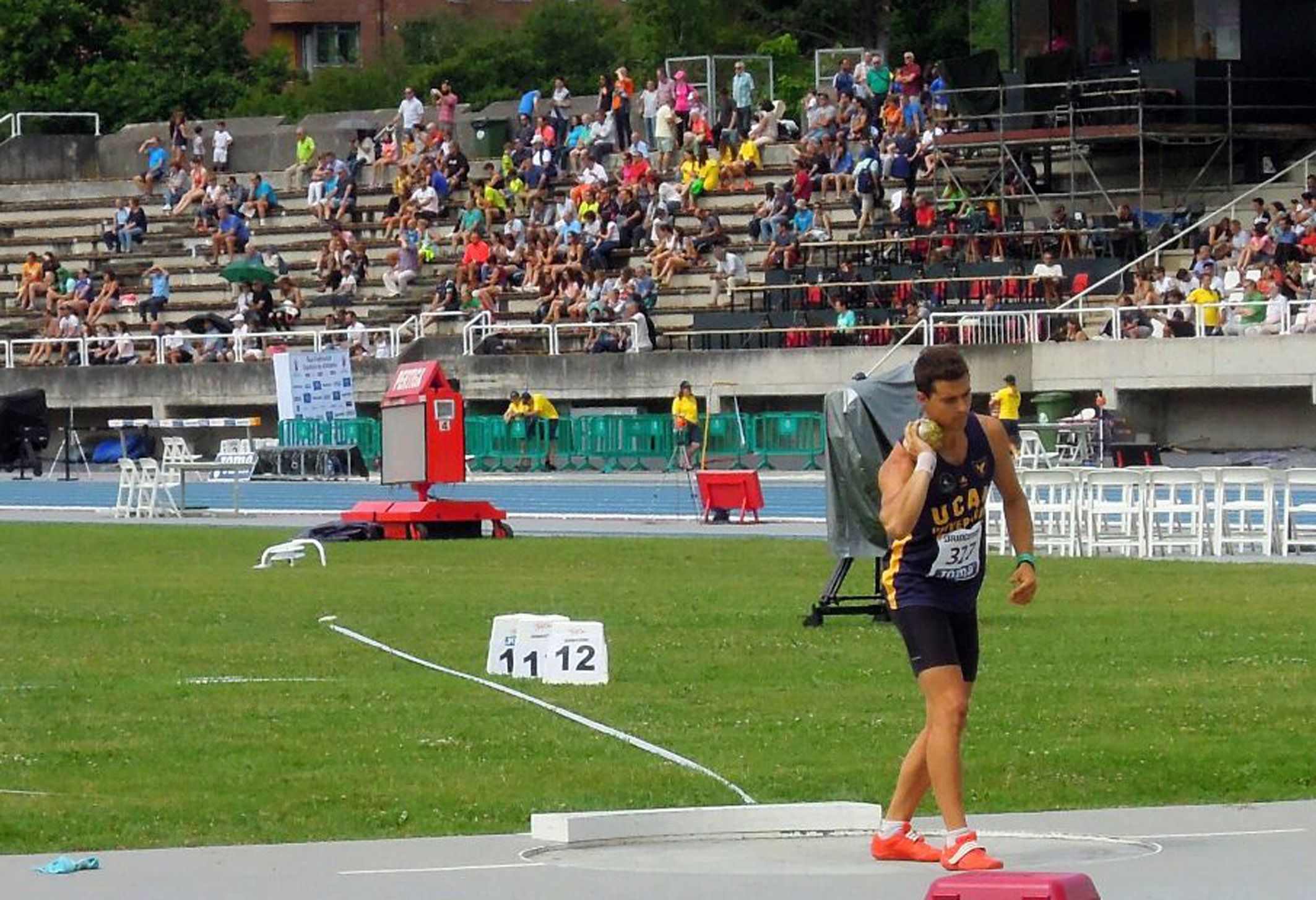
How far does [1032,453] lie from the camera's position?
38.4 meters

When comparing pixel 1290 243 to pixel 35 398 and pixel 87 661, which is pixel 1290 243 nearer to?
pixel 35 398

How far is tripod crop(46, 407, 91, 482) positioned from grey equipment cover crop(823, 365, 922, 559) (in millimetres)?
31109

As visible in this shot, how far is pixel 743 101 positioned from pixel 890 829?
4594 cm

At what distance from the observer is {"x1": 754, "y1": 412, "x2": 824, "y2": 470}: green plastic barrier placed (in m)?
43.2

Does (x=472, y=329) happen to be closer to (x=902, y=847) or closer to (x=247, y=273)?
(x=247, y=273)

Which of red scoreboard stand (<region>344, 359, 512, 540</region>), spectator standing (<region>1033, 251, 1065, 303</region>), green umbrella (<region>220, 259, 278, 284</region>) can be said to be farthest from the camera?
green umbrella (<region>220, 259, 278, 284</region>)

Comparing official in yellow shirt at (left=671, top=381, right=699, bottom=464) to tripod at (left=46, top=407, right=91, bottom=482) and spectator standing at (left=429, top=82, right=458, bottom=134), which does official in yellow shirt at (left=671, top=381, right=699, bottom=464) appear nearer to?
tripod at (left=46, top=407, right=91, bottom=482)

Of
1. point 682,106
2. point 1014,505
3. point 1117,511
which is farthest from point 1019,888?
point 682,106

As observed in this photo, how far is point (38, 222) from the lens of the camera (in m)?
61.7

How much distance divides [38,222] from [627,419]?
21.6 metres

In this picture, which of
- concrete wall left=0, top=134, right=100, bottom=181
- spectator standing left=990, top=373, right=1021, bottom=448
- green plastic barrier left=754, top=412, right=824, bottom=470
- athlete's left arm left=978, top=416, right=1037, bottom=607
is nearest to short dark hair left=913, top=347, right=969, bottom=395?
athlete's left arm left=978, top=416, right=1037, bottom=607

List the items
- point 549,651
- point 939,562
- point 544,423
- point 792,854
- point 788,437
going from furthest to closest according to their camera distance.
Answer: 1. point 544,423
2. point 788,437
3. point 549,651
4. point 792,854
5. point 939,562

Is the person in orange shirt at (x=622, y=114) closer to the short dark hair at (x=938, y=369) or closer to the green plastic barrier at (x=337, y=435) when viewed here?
the green plastic barrier at (x=337, y=435)

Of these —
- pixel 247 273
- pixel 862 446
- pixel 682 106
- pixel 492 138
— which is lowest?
pixel 862 446
